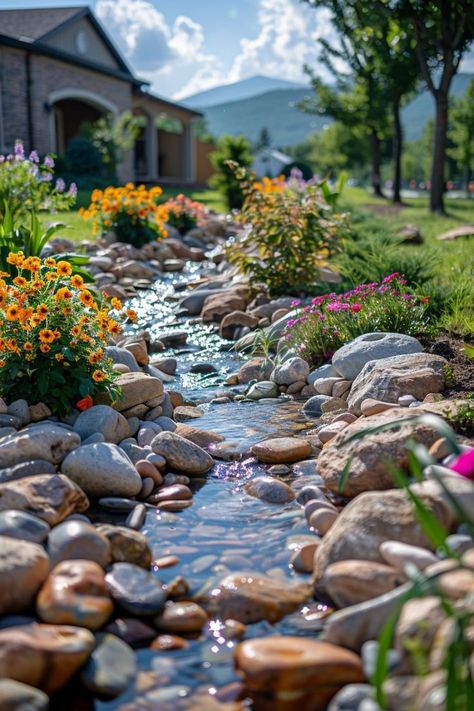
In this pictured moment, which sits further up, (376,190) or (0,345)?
(376,190)

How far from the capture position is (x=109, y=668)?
7.11ft

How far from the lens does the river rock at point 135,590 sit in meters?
2.46

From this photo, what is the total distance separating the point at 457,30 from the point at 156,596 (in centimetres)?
1403

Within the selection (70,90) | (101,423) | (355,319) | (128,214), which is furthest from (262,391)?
(70,90)

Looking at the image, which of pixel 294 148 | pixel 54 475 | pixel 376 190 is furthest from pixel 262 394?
pixel 294 148

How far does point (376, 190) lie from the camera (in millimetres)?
27391

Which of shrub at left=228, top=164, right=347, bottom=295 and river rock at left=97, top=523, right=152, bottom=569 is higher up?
shrub at left=228, top=164, right=347, bottom=295

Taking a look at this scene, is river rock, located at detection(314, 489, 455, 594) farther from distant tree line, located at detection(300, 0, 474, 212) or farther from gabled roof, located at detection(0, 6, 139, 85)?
gabled roof, located at detection(0, 6, 139, 85)

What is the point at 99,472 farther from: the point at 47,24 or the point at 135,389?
the point at 47,24

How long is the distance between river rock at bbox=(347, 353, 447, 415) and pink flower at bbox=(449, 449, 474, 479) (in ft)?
4.05

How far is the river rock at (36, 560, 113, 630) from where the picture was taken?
230cm

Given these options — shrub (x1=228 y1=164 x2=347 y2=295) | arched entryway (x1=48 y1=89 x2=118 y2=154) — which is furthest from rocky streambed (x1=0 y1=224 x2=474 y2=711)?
arched entryway (x1=48 y1=89 x2=118 y2=154)

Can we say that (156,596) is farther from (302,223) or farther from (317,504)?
(302,223)

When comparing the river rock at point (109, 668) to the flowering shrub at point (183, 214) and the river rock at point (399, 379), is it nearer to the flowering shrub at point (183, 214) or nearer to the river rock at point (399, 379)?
the river rock at point (399, 379)
